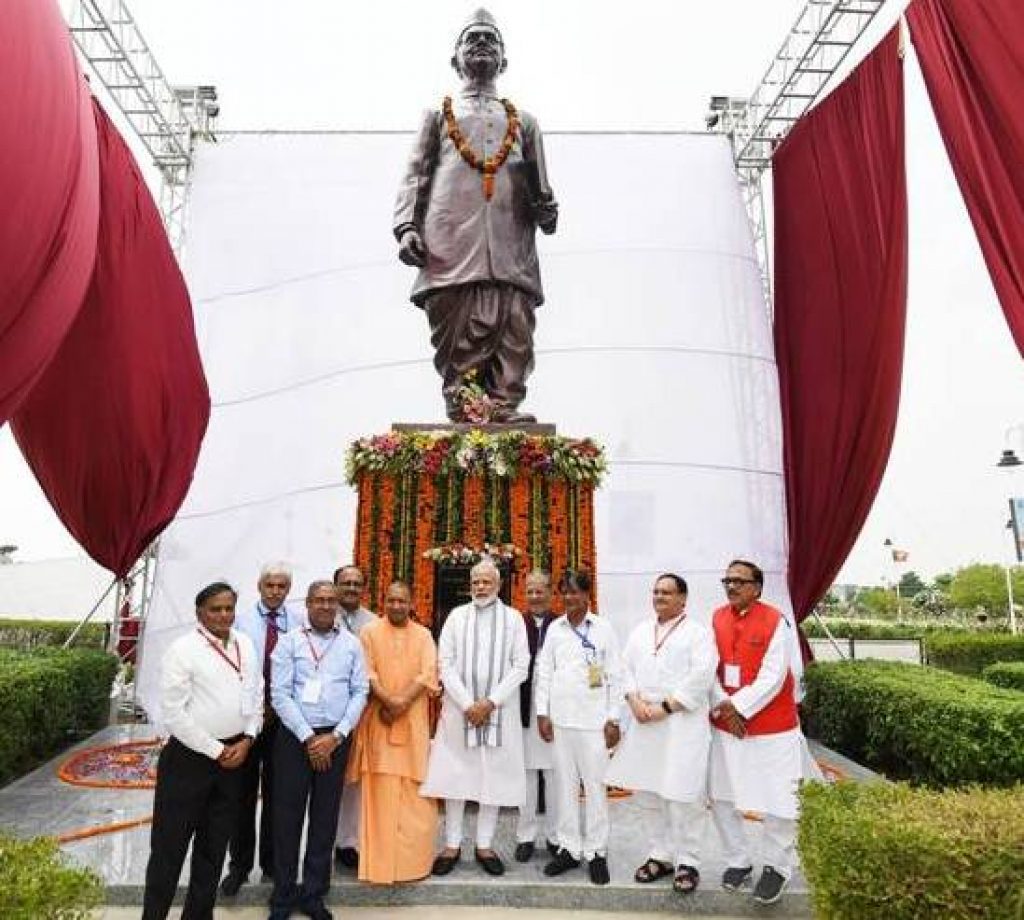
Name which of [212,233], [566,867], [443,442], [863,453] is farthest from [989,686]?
[212,233]

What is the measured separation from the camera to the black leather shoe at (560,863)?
337 cm

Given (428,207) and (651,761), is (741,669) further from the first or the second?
(428,207)

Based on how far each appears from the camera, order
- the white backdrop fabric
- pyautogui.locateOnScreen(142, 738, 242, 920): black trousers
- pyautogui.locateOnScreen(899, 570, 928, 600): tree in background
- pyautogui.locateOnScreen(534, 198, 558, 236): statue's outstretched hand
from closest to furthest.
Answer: pyautogui.locateOnScreen(142, 738, 242, 920): black trousers < pyautogui.locateOnScreen(534, 198, 558, 236): statue's outstretched hand < the white backdrop fabric < pyautogui.locateOnScreen(899, 570, 928, 600): tree in background

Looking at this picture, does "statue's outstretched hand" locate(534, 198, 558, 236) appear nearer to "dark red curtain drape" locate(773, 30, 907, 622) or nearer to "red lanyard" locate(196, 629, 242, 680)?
"dark red curtain drape" locate(773, 30, 907, 622)

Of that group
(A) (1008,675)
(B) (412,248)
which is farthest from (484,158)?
(A) (1008,675)

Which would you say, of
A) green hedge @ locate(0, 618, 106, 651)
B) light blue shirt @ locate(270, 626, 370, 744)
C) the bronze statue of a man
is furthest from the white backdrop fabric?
green hedge @ locate(0, 618, 106, 651)

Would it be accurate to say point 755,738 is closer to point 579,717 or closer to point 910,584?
point 579,717

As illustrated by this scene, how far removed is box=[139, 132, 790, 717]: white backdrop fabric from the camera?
8.62 metres

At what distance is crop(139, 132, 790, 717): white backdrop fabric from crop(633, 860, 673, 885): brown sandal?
15.6ft

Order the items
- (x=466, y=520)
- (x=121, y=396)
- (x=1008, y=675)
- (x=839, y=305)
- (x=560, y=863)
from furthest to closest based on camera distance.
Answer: (x=1008, y=675) < (x=839, y=305) < (x=121, y=396) < (x=466, y=520) < (x=560, y=863)

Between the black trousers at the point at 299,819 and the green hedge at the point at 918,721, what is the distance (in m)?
3.36

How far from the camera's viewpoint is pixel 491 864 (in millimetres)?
3391

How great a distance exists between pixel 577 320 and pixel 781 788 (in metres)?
6.73

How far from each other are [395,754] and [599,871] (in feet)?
3.10
